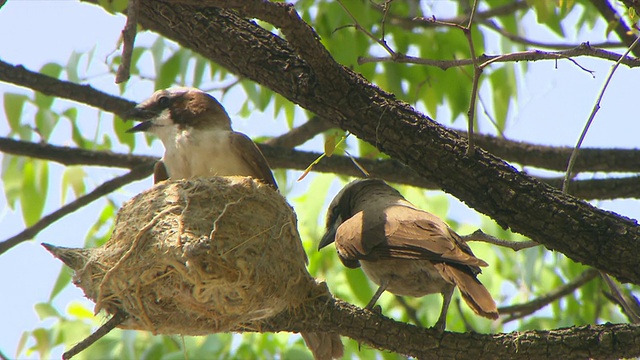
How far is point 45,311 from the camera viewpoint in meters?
6.33

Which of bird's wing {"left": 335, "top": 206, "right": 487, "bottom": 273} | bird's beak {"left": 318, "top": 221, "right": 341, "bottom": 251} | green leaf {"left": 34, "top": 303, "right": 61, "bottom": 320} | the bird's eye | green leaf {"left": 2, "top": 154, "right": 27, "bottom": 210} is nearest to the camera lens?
bird's wing {"left": 335, "top": 206, "right": 487, "bottom": 273}

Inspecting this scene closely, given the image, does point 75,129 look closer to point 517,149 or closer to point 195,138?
point 195,138

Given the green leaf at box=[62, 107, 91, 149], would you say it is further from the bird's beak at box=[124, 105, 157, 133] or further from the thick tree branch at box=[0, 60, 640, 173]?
the bird's beak at box=[124, 105, 157, 133]

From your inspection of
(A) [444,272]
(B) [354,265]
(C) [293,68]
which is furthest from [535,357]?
(C) [293,68]

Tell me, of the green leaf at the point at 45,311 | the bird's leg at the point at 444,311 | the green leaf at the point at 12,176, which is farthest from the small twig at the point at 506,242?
the green leaf at the point at 12,176

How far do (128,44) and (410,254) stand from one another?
2314 mm

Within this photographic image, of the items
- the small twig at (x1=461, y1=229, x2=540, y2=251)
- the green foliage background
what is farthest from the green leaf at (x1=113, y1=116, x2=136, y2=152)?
the small twig at (x1=461, y1=229, x2=540, y2=251)

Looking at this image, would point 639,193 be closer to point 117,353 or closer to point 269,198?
point 269,198

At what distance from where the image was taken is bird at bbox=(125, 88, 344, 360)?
549 cm

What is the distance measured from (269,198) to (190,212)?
55cm

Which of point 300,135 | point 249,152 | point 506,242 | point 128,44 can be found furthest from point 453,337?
point 300,135

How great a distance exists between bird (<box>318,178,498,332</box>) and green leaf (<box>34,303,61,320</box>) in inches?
93.5

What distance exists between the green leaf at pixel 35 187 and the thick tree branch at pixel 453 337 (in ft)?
10.6

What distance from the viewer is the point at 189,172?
17.9ft
